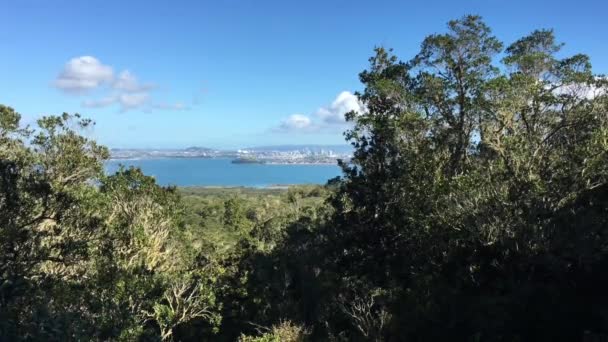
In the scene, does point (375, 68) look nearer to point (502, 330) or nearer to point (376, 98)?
point (376, 98)

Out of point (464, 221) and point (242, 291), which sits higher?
point (464, 221)

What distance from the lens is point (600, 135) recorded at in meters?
12.7

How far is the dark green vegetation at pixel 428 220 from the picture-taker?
39.0 feet

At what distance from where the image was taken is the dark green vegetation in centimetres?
1190

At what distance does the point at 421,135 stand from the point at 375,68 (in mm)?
3674

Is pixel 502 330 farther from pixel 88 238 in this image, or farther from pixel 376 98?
pixel 88 238

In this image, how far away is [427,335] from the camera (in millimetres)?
14570

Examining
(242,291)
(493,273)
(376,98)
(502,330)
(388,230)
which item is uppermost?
(376,98)

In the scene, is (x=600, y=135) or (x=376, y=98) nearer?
(x=600, y=135)

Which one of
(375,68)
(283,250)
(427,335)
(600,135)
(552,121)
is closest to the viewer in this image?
(600,135)

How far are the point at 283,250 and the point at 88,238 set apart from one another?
17.2m

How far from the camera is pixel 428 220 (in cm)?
1395

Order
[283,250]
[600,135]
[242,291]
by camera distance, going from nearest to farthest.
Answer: [600,135]
[242,291]
[283,250]

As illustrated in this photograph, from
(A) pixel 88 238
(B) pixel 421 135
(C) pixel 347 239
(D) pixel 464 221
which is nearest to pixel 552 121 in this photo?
(B) pixel 421 135
